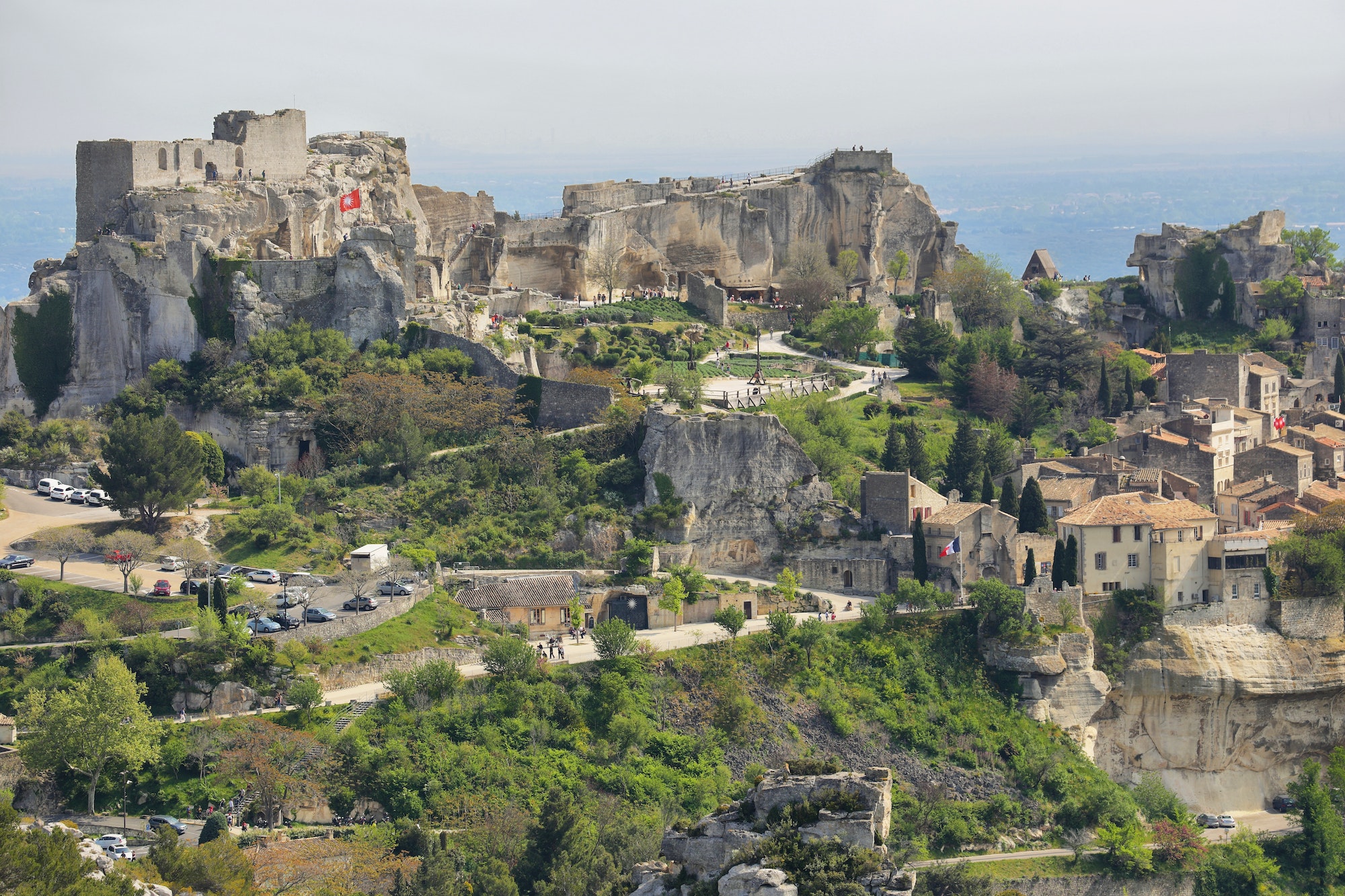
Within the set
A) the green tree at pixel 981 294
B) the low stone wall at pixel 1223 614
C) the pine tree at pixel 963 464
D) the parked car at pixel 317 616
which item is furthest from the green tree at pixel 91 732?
the green tree at pixel 981 294

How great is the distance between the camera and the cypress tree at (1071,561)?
187ft

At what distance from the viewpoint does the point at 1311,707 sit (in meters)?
58.8

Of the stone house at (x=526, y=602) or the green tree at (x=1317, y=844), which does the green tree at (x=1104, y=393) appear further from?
the stone house at (x=526, y=602)

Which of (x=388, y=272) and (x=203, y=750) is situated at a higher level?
(x=388, y=272)

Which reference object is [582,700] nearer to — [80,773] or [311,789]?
[311,789]

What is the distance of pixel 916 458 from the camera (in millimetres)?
61469

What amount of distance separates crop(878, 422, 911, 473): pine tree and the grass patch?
14.7 metres

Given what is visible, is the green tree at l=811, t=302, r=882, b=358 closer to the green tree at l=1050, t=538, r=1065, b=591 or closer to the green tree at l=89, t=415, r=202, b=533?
the green tree at l=1050, t=538, r=1065, b=591

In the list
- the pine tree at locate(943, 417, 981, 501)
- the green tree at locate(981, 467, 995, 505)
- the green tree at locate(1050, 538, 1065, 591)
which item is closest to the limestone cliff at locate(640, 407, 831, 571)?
the green tree at locate(981, 467, 995, 505)

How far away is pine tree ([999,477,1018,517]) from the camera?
194 feet

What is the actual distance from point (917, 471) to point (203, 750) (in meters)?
24.8

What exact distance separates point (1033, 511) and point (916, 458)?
4.52 metres

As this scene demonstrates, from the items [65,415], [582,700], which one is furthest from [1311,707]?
[65,415]

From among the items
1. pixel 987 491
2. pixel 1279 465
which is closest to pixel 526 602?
pixel 987 491
